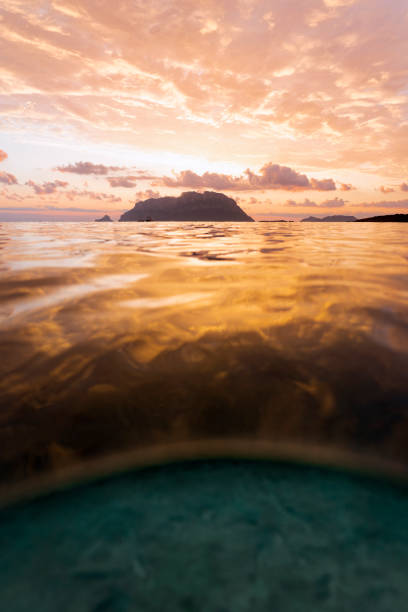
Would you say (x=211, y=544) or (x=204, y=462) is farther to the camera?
(x=204, y=462)

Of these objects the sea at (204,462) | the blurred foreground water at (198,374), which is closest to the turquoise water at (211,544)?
the sea at (204,462)

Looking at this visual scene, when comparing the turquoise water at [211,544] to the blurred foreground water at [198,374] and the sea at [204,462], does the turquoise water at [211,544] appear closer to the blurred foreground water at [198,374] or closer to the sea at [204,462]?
the sea at [204,462]

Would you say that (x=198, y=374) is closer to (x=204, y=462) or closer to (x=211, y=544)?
(x=204, y=462)

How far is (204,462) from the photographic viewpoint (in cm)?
209

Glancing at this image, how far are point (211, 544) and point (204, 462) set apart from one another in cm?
57

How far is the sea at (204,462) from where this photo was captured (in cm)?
137

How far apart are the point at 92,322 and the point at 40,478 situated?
2081 mm

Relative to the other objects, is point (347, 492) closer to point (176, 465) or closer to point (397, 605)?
point (397, 605)

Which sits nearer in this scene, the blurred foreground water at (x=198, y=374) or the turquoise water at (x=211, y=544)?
the turquoise water at (x=211, y=544)

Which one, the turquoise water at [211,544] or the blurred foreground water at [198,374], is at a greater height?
the blurred foreground water at [198,374]

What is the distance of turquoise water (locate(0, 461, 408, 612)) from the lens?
4.30 ft

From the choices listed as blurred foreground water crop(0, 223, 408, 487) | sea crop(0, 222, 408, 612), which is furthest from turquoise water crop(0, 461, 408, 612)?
blurred foreground water crop(0, 223, 408, 487)

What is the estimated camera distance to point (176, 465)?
2062 mm

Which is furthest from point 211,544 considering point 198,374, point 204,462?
point 198,374
